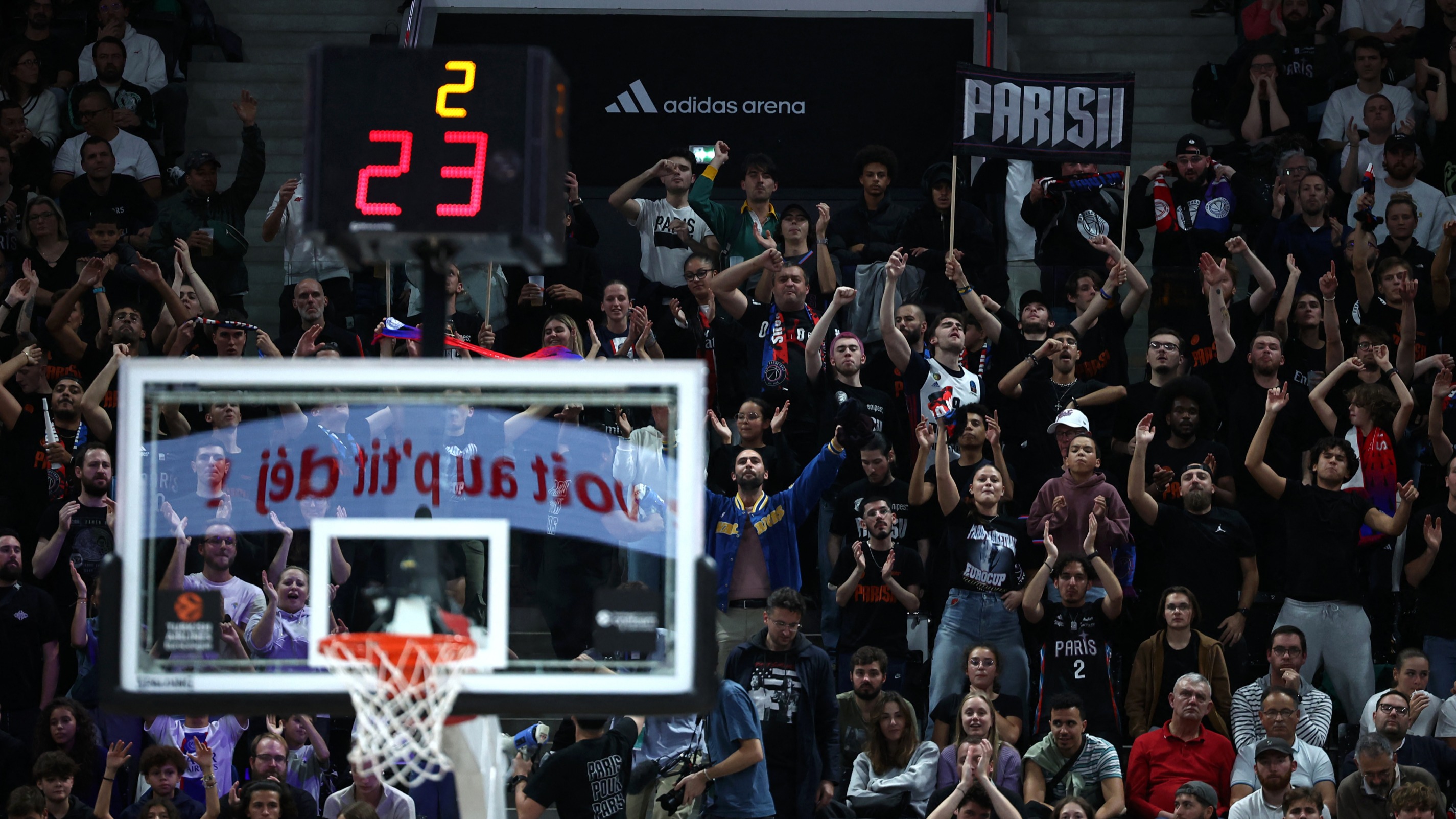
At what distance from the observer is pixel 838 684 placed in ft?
39.3

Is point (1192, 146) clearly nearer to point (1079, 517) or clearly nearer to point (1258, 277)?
point (1258, 277)

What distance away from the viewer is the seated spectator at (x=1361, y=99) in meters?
15.4

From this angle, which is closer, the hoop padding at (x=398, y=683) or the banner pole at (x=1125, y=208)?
the hoop padding at (x=398, y=683)

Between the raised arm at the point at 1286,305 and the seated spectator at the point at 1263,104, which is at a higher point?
the seated spectator at the point at 1263,104

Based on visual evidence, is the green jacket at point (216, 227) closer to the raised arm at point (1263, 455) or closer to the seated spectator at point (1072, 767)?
the seated spectator at point (1072, 767)

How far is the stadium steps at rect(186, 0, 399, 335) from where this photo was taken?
54.1ft

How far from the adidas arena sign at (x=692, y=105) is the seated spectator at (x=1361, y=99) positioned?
4.74m

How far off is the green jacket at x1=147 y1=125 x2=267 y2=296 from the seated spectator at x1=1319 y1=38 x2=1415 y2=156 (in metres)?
8.72

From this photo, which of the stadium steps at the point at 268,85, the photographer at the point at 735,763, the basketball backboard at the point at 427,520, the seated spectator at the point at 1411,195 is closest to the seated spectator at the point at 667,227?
the stadium steps at the point at 268,85

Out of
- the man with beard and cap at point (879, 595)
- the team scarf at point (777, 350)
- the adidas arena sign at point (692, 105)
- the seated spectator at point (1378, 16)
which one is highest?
the seated spectator at point (1378, 16)

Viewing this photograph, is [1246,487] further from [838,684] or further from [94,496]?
[94,496]

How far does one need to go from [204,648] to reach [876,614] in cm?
635

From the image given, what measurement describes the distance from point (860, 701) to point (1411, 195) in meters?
6.42

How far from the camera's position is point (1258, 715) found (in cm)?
→ 1122
